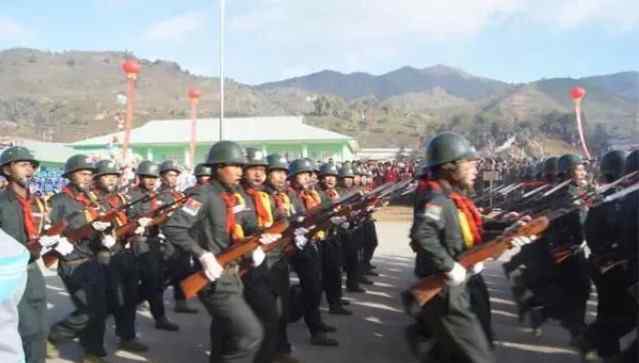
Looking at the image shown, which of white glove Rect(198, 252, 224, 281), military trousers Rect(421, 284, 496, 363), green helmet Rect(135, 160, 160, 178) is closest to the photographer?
military trousers Rect(421, 284, 496, 363)

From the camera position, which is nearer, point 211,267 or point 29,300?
point 211,267

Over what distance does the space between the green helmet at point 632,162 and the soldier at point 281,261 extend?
10.3ft

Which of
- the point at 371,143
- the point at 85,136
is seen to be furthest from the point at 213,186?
the point at 85,136

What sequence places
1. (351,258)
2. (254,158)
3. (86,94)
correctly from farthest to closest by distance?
(86,94) < (351,258) < (254,158)

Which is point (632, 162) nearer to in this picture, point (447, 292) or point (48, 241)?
point (447, 292)

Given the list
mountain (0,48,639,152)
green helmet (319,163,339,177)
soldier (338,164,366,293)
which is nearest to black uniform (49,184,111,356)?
green helmet (319,163,339,177)

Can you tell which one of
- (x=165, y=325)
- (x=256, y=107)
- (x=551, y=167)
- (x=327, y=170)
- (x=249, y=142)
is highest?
(x=256, y=107)

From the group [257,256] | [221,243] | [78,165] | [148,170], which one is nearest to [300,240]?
[257,256]

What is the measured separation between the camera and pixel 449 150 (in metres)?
4.25

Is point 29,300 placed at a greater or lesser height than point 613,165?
lesser

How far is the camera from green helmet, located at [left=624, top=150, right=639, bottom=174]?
18.9 feet

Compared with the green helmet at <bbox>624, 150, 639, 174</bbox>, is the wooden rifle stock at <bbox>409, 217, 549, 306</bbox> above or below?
below

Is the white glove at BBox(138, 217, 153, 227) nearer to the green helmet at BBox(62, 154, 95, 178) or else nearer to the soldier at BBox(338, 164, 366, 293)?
the green helmet at BBox(62, 154, 95, 178)

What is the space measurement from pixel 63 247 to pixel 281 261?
1.92 meters
